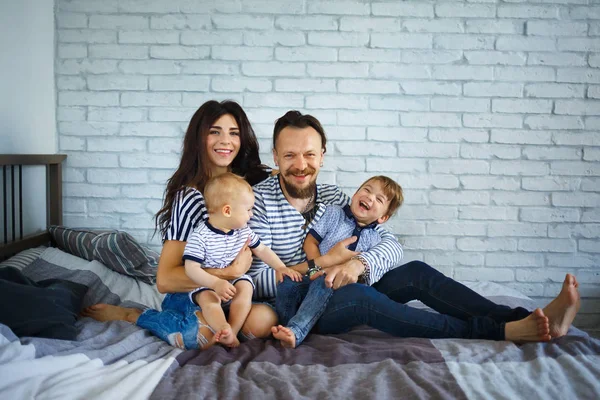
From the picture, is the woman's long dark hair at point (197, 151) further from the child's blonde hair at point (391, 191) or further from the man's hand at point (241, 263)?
the child's blonde hair at point (391, 191)

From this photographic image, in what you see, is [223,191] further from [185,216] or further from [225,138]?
[225,138]

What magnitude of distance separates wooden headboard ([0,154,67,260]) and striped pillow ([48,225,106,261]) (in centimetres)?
7

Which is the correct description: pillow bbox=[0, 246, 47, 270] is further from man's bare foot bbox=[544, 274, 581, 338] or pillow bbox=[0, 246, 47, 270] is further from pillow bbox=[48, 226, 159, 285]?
man's bare foot bbox=[544, 274, 581, 338]

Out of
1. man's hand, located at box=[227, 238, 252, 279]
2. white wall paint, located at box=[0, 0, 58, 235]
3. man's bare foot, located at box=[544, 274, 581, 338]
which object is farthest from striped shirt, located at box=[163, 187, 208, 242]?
man's bare foot, located at box=[544, 274, 581, 338]

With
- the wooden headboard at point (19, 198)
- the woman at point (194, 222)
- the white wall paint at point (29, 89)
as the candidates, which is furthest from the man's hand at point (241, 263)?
the white wall paint at point (29, 89)

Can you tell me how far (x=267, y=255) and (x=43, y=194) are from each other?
147 centimetres

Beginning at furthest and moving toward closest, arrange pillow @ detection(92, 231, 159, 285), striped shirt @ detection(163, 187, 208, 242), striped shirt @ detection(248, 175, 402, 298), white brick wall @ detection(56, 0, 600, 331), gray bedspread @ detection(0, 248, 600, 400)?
1. white brick wall @ detection(56, 0, 600, 331)
2. pillow @ detection(92, 231, 159, 285)
3. striped shirt @ detection(248, 175, 402, 298)
4. striped shirt @ detection(163, 187, 208, 242)
5. gray bedspread @ detection(0, 248, 600, 400)

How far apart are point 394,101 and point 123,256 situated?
1512 millimetres

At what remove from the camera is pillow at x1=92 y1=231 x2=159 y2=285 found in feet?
7.58

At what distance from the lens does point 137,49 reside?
269 centimetres

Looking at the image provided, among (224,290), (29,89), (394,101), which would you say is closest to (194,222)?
(224,290)

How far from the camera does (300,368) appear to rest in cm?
138

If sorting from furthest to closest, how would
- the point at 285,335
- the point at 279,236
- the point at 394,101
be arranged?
1. the point at 394,101
2. the point at 279,236
3. the point at 285,335

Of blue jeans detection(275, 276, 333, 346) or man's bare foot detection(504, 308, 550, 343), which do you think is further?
blue jeans detection(275, 276, 333, 346)
